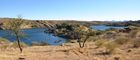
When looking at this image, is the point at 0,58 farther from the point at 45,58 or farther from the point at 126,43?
the point at 126,43

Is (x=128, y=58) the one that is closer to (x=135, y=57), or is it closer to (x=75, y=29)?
(x=135, y=57)

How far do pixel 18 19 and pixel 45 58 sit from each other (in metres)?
10.1

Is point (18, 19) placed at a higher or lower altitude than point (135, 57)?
higher

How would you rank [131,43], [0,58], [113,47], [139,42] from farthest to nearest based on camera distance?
[131,43]
[139,42]
[113,47]
[0,58]

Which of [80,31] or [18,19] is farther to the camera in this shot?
[80,31]

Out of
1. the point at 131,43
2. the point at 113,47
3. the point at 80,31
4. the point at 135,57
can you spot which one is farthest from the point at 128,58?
the point at 80,31

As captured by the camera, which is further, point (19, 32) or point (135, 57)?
point (19, 32)

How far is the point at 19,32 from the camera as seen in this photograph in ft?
134

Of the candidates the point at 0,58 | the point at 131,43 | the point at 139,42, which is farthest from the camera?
the point at 131,43

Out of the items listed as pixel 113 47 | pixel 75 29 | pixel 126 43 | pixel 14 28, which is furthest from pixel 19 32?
pixel 126 43

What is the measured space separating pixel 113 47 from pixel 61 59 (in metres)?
8.64

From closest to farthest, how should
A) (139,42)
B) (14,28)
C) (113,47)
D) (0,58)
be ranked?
(0,58)
(113,47)
(14,28)
(139,42)

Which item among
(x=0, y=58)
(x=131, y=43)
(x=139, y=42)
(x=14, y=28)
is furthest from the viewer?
(x=131, y=43)

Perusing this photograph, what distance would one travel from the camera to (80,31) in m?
47.6
